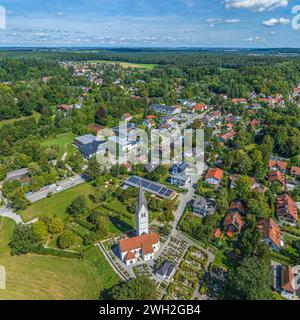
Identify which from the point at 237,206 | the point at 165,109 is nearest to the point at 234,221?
the point at 237,206

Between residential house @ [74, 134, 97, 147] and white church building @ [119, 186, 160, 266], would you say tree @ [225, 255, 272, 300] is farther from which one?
residential house @ [74, 134, 97, 147]

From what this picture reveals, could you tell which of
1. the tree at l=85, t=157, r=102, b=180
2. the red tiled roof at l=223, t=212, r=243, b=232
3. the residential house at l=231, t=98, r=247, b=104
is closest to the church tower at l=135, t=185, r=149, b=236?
the red tiled roof at l=223, t=212, r=243, b=232

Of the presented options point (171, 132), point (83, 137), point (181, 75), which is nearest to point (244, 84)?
point (181, 75)

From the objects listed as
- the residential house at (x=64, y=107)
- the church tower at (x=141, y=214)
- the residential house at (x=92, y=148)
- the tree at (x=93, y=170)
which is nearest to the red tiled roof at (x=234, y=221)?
the church tower at (x=141, y=214)

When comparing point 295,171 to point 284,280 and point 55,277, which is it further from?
point 55,277

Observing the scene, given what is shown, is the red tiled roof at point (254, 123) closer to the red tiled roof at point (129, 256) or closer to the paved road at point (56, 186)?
the paved road at point (56, 186)

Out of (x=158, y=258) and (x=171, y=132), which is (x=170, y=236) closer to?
(x=158, y=258)
